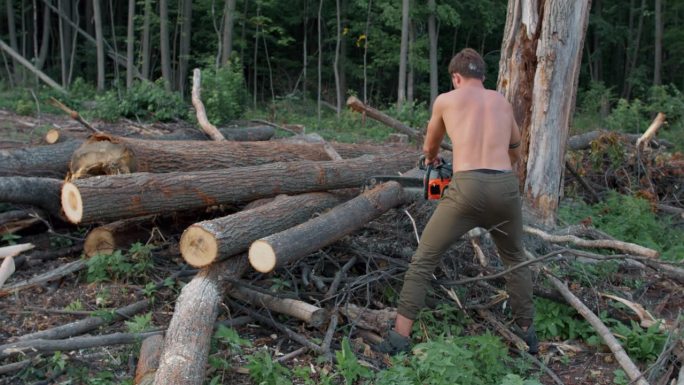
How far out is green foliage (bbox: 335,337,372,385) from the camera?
4000mm

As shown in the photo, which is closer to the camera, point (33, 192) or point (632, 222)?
point (33, 192)

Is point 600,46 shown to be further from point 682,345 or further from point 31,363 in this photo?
point 31,363

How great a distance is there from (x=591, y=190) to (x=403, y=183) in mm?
3539

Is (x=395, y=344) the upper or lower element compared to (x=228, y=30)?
lower

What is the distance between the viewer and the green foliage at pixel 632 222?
6.88 m

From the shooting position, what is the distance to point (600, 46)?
2756cm

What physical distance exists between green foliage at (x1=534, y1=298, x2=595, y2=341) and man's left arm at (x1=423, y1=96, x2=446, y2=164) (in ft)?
4.83

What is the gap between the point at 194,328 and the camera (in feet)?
13.3

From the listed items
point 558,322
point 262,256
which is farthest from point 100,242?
point 558,322

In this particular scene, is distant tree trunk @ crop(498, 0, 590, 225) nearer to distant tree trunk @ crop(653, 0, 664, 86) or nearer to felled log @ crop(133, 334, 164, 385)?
felled log @ crop(133, 334, 164, 385)

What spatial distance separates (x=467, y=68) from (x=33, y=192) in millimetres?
3911

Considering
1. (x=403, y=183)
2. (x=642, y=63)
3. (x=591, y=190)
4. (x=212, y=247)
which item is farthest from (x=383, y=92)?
(x=212, y=247)

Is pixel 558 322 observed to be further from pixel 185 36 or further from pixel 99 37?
pixel 185 36

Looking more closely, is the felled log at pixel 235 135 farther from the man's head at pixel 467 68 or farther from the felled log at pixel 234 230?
the man's head at pixel 467 68
